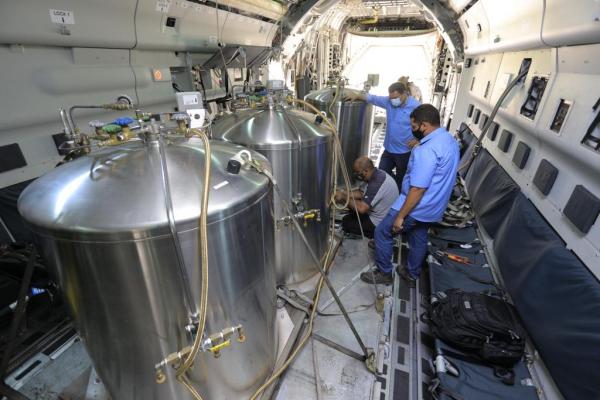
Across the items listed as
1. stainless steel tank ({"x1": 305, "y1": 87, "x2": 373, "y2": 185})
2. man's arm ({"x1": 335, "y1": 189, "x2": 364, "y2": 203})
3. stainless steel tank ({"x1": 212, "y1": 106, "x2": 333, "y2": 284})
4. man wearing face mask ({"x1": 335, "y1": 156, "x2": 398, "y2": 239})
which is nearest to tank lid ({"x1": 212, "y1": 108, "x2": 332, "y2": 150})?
stainless steel tank ({"x1": 212, "y1": 106, "x2": 333, "y2": 284})

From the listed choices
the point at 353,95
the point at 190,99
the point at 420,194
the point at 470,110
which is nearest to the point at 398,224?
the point at 420,194

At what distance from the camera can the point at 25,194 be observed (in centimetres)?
118

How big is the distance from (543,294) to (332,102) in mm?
3067

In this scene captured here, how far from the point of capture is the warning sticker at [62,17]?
191 cm

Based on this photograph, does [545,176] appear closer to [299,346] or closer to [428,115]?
[428,115]

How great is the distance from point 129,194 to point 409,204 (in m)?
1.96

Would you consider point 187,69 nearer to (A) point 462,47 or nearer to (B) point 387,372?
(B) point 387,372

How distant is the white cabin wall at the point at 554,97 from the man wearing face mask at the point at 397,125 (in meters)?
0.95

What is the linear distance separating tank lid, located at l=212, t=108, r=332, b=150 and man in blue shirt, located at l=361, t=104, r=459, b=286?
2.45 feet

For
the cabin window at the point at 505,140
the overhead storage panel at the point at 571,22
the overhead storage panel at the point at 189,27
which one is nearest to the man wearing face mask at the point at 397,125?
the cabin window at the point at 505,140

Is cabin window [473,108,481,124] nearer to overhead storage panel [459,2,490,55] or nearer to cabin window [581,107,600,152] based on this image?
overhead storage panel [459,2,490,55]

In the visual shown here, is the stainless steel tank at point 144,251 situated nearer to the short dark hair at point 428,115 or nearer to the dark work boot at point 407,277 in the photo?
the short dark hair at point 428,115

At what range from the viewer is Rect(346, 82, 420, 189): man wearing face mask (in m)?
3.56

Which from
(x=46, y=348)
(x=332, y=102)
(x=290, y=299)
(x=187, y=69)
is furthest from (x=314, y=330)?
(x=187, y=69)
